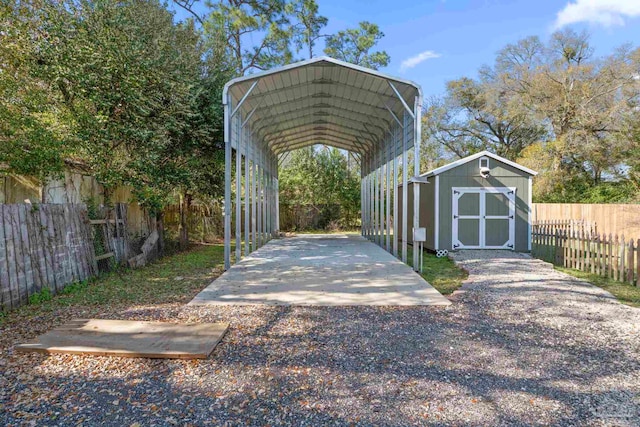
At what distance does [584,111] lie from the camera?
57.7 feet

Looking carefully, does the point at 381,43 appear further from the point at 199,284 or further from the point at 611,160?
the point at 199,284

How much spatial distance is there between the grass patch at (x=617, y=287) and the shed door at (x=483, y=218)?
224 centimetres

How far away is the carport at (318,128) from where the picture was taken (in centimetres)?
749

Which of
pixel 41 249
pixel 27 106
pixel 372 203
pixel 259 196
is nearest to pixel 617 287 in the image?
pixel 372 203

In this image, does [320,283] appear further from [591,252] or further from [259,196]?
[259,196]

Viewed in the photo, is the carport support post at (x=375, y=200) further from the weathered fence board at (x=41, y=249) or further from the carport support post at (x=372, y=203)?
the weathered fence board at (x=41, y=249)

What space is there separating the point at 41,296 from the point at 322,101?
770cm

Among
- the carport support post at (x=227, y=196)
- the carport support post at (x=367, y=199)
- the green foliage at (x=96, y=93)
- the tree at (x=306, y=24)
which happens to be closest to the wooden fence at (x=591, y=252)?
the carport support post at (x=367, y=199)

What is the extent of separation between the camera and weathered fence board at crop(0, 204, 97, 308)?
440 cm

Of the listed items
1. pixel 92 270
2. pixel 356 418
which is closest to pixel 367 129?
pixel 92 270

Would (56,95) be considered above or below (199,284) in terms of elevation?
above

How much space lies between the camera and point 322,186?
727 inches

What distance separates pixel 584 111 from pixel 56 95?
20.0m

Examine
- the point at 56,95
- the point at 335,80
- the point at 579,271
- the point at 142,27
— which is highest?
the point at 142,27
